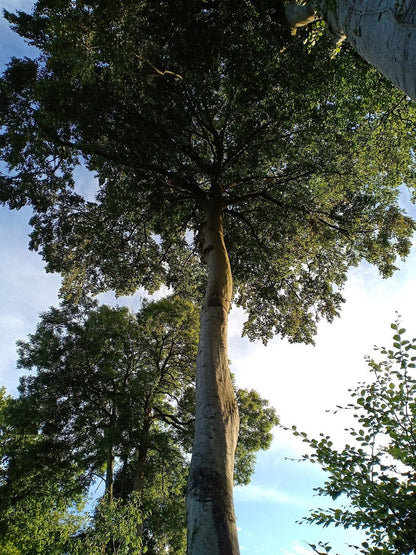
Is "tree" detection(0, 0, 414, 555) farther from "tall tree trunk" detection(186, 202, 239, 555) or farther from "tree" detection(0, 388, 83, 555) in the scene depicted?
"tree" detection(0, 388, 83, 555)

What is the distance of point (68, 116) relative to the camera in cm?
796

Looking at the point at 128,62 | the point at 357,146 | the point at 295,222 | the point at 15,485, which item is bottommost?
the point at 15,485

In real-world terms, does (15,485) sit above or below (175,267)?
below

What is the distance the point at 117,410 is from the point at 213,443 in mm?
13917

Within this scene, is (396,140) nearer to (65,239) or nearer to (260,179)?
(260,179)

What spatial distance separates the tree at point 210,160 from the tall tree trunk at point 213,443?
0.06ft

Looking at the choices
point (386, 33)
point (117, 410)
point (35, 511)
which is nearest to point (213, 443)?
point (386, 33)

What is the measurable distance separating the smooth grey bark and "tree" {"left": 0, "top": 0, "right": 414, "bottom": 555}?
3687 millimetres

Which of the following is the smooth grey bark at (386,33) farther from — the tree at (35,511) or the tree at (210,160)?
the tree at (35,511)

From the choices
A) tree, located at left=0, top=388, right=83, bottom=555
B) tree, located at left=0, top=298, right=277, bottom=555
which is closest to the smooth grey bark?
tree, located at left=0, top=298, right=277, bottom=555

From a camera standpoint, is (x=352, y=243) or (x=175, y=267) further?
(x=175, y=267)

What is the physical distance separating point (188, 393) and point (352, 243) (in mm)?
11408

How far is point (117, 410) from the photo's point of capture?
55.1ft

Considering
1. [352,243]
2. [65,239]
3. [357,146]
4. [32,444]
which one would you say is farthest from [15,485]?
[357,146]
